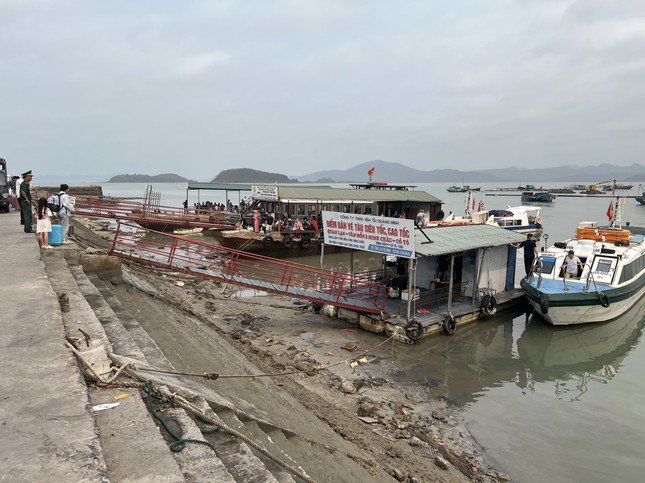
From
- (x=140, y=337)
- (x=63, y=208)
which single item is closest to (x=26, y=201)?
(x=63, y=208)

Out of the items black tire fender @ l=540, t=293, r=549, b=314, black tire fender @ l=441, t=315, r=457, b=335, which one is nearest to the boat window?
black tire fender @ l=540, t=293, r=549, b=314

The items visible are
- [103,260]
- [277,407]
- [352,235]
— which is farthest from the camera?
[352,235]

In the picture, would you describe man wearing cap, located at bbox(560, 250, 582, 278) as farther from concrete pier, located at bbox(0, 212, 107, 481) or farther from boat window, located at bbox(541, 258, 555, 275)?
concrete pier, located at bbox(0, 212, 107, 481)

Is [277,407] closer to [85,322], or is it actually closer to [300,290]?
[85,322]

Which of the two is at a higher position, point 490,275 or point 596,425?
point 490,275

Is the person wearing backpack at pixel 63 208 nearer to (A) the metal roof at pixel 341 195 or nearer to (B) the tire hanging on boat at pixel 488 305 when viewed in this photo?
Answer: (B) the tire hanging on boat at pixel 488 305

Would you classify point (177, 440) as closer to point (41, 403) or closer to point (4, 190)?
point (41, 403)

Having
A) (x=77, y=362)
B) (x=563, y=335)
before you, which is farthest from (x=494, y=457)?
(x=563, y=335)

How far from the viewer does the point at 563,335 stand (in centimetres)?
1471

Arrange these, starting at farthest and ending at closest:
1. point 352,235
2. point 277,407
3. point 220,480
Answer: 1. point 352,235
2. point 277,407
3. point 220,480

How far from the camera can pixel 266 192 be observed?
91.6 ft

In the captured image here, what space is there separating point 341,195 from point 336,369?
65.2ft

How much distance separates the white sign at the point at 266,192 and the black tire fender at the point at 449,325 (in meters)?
16.0

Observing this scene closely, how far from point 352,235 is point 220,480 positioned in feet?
34.2
